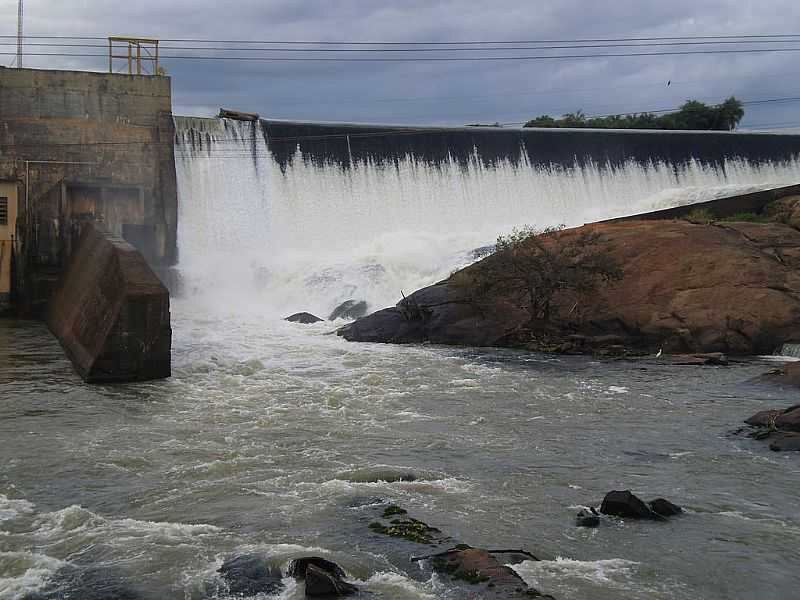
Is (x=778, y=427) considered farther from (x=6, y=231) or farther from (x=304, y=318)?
(x=6, y=231)

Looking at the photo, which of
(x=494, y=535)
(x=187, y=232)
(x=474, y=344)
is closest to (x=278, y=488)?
(x=494, y=535)

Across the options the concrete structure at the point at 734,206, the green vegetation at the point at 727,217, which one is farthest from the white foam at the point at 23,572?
the concrete structure at the point at 734,206

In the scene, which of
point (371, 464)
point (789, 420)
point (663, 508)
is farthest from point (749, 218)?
point (663, 508)

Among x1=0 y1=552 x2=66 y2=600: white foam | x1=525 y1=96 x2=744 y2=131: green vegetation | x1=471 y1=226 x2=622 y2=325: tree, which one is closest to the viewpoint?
x1=0 y1=552 x2=66 y2=600: white foam

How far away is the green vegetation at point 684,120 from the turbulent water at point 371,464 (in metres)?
31.9

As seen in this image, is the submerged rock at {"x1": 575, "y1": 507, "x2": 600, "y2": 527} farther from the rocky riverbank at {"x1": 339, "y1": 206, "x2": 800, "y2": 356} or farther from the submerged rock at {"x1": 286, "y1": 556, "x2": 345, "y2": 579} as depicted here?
the rocky riverbank at {"x1": 339, "y1": 206, "x2": 800, "y2": 356}

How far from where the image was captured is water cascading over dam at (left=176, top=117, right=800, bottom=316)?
35.6 meters

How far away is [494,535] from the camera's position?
1120cm

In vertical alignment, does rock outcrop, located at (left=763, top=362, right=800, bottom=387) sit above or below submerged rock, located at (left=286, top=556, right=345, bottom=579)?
above

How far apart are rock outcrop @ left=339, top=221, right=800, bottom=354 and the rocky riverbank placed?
27 mm

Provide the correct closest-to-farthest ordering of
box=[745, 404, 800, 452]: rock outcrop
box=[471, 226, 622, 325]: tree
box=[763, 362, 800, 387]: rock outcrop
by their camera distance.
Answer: box=[745, 404, 800, 452]: rock outcrop → box=[763, 362, 800, 387]: rock outcrop → box=[471, 226, 622, 325]: tree

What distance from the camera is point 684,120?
58.2m

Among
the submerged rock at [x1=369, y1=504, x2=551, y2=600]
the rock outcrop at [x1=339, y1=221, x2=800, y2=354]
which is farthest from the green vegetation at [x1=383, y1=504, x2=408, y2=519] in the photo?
the rock outcrop at [x1=339, y1=221, x2=800, y2=354]

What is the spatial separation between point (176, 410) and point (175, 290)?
16.8 meters
